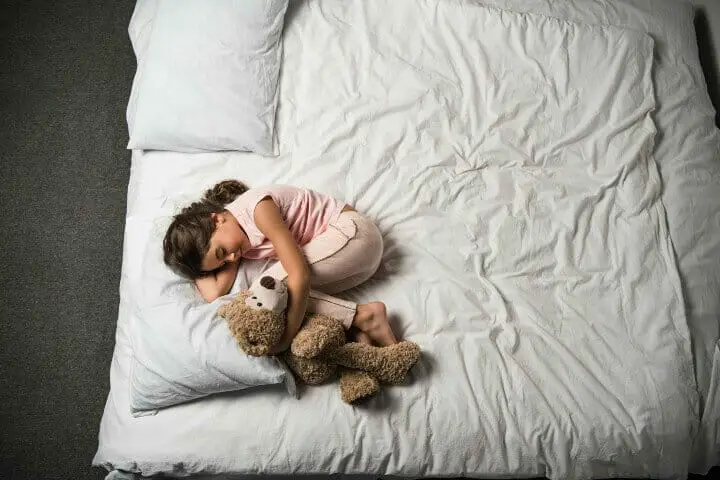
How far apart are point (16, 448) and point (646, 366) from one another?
1.74 meters

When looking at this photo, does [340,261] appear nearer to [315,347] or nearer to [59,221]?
[315,347]

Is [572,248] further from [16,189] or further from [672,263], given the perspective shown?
[16,189]

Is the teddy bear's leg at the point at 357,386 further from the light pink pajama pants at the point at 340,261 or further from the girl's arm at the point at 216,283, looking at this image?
the girl's arm at the point at 216,283

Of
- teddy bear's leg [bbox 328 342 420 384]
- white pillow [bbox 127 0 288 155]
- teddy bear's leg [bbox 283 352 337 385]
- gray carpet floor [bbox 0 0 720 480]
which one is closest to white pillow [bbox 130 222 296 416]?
teddy bear's leg [bbox 283 352 337 385]

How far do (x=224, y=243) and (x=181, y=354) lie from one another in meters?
0.26

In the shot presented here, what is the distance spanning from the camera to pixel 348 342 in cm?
131

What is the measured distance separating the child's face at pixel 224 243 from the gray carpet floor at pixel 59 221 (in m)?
0.75

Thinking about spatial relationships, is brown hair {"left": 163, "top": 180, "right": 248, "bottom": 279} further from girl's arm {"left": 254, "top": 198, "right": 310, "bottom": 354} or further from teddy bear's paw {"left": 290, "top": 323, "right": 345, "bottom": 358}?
teddy bear's paw {"left": 290, "top": 323, "right": 345, "bottom": 358}

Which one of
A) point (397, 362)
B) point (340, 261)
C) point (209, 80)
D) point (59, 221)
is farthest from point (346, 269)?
point (59, 221)

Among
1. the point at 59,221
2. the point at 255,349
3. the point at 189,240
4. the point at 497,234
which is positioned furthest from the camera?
the point at 59,221

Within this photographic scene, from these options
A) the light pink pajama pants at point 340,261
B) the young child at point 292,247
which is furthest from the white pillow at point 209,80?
the light pink pajama pants at point 340,261

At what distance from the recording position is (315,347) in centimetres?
120

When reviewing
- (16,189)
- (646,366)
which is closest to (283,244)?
(646,366)

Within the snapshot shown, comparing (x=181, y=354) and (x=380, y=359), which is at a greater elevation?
(x=181, y=354)
